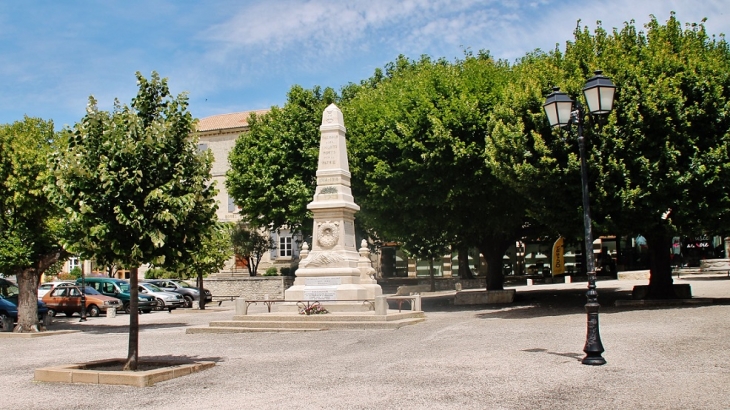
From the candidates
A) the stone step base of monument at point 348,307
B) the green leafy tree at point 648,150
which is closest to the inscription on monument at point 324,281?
the stone step base of monument at point 348,307

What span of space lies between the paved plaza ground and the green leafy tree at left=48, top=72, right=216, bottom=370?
83.0 inches

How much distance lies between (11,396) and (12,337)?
11949 mm

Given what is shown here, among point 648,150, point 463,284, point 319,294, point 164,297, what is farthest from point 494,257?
point 164,297

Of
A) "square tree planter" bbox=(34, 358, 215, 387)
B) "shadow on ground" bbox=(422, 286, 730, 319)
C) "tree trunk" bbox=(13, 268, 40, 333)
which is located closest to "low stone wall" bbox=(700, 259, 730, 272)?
"shadow on ground" bbox=(422, 286, 730, 319)

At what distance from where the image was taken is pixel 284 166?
39469 mm

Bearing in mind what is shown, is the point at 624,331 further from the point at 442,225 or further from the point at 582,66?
the point at 442,225

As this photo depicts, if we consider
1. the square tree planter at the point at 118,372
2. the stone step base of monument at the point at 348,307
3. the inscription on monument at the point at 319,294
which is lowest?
the square tree planter at the point at 118,372

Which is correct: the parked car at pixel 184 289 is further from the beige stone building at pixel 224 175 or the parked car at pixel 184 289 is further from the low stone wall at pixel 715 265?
the low stone wall at pixel 715 265

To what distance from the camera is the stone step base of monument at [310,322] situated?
1891 cm

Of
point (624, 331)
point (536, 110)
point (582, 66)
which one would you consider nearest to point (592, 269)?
point (624, 331)

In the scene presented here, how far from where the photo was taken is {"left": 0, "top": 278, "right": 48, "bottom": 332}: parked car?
23062mm

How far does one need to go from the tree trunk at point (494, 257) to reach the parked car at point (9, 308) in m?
17.4

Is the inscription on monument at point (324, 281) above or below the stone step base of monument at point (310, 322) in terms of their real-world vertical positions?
above

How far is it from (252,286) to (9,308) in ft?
59.0
